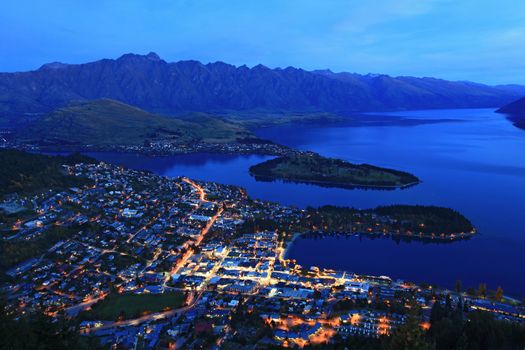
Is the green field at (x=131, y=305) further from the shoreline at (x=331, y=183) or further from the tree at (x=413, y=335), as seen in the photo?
the shoreline at (x=331, y=183)

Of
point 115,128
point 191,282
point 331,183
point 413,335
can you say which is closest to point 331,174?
point 331,183

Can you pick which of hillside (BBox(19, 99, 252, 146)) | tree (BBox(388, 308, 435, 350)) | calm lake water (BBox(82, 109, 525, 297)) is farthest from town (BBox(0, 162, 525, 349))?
hillside (BBox(19, 99, 252, 146))

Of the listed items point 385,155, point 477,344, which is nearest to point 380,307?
point 477,344

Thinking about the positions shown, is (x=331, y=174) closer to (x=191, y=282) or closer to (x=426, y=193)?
(x=426, y=193)

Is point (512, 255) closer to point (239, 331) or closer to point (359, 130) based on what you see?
point (239, 331)

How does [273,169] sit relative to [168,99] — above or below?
below

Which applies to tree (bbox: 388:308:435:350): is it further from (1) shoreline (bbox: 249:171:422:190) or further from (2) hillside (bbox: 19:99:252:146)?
(2) hillside (bbox: 19:99:252:146)
